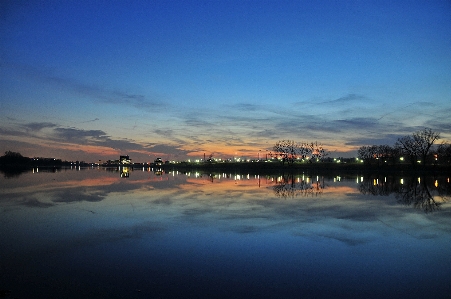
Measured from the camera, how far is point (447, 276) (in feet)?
31.4

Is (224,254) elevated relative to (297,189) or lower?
lower

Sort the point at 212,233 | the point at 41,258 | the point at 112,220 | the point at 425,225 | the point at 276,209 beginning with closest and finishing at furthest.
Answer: the point at 41,258 → the point at 212,233 → the point at 425,225 → the point at 112,220 → the point at 276,209

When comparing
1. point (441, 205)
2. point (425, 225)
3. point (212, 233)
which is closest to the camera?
point (212, 233)

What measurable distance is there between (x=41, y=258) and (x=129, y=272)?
11.8 ft

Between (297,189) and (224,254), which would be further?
(297,189)

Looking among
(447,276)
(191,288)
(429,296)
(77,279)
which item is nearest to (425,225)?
(447,276)

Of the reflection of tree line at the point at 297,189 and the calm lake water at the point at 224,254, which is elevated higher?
the reflection of tree line at the point at 297,189

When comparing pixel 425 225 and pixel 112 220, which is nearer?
pixel 425 225

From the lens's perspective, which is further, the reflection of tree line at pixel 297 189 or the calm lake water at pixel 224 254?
the reflection of tree line at pixel 297 189

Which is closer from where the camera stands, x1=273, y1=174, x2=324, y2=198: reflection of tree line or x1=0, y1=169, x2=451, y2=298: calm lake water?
x1=0, y1=169, x2=451, y2=298: calm lake water

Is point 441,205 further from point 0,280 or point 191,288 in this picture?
point 0,280

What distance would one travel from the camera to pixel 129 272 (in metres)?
9.67

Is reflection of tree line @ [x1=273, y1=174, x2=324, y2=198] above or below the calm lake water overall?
above

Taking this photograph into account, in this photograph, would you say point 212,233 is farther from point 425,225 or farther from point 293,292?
point 425,225
